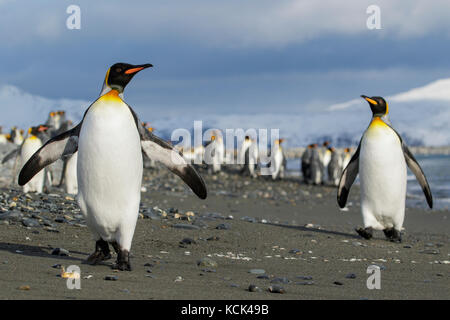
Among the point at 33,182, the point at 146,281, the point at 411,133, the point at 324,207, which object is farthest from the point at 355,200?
the point at 411,133

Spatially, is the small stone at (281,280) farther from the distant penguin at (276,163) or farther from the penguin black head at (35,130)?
the distant penguin at (276,163)

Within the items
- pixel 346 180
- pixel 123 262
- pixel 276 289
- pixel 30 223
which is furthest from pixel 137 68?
pixel 346 180

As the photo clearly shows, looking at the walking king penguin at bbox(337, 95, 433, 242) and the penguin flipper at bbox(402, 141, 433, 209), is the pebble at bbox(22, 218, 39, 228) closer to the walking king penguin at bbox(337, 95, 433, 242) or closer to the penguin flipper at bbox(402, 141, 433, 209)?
the walking king penguin at bbox(337, 95, 433, 242)

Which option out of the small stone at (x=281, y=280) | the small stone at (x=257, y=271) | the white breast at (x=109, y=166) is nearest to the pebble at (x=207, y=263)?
the small stone at (x=257, y=271)

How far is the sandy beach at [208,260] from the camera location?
12.4 ft

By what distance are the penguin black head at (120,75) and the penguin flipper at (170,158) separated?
501 millimetres

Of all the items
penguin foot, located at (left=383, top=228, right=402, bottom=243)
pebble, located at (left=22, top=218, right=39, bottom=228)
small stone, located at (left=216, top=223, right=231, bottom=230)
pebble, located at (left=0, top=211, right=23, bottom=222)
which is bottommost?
penguin foot, located at (left=383, top=228, right=402, bottom=243)

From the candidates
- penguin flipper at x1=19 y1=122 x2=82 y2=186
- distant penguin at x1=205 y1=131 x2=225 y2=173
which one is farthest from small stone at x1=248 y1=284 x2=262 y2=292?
distant penguin at x1=205 y1=131 x2=225 y2=173

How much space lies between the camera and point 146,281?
13.2 feet

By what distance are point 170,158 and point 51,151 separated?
1.03m

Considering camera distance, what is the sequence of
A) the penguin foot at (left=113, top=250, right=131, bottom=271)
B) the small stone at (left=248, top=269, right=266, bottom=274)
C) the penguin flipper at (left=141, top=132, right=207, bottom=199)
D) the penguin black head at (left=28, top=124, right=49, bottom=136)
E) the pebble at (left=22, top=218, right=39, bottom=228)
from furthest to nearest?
the penguin black head at (left=28, top=124, right=49, bottom=136) < the pebble at (left=22, top=218, right=39, bottom=228) < the penguin flipper at (left=141, top=132, right=207, bottom=199) < the small stone at (left=248, top=269, right=266, bottom=274) < the penguin foot at (left=113, top=250, right=131, bottom=271)

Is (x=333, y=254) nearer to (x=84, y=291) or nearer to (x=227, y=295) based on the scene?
(x=227, y=295)

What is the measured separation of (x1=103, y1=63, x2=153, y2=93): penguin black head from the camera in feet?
15.3
